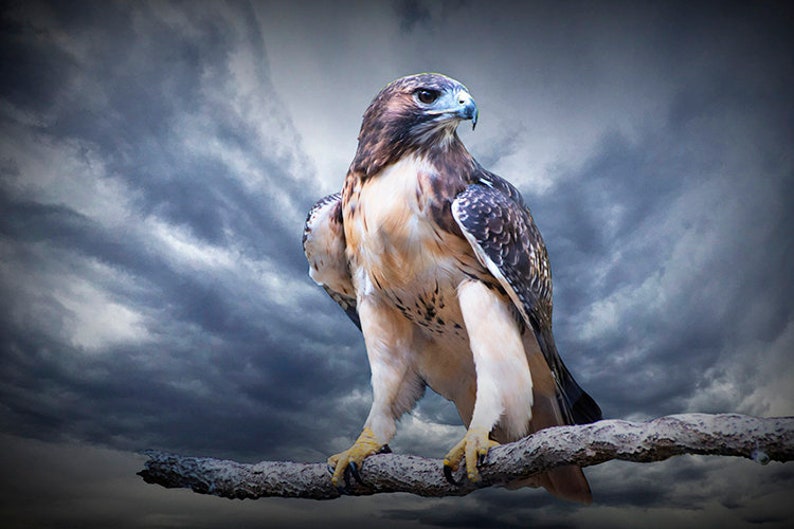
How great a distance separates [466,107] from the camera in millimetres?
2609

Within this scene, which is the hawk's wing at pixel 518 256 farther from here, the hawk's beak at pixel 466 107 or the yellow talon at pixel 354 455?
the yellow talon at pixel 354 455

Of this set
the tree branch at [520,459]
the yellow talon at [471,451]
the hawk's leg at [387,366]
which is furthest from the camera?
the hawk's leg at [387,366]

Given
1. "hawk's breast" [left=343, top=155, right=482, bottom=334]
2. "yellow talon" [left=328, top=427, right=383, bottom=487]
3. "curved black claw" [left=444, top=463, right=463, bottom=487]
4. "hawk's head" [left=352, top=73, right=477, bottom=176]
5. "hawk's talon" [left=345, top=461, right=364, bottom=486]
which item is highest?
"hawk's head" [left=352, top=73, right=477, bottom=176]

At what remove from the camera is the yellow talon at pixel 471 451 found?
2203 millimetres

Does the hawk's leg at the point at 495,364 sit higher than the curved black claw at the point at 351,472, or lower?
higher

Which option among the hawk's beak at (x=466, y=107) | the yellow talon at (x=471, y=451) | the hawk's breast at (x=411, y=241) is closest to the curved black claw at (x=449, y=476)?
the yellow talon at (x=471, y=451)

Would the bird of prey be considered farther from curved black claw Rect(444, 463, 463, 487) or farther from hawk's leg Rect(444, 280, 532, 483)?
curved black claw Rect(444, 463, 463, 487)

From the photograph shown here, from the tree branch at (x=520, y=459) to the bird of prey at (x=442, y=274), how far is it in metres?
0.14

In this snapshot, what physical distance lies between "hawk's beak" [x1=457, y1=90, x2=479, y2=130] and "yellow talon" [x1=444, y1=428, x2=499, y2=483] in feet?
4.20

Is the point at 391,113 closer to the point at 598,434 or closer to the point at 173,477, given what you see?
the point at 598,434

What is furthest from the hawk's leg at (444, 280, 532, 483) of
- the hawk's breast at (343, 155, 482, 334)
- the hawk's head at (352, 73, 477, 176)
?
the hawk's head at (352, 73, 477, 176)

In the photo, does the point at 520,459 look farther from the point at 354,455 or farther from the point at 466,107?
the point at 466,107

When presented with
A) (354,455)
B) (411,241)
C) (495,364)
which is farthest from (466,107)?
(354,455)

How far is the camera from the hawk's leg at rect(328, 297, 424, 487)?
9.08ft
